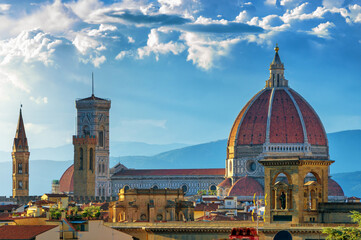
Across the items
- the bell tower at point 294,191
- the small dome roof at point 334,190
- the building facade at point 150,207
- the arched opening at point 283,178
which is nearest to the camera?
the bell tower at point 294,191

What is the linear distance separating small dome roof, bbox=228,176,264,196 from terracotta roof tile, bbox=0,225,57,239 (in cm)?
11916

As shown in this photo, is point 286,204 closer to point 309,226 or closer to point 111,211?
point 309,226

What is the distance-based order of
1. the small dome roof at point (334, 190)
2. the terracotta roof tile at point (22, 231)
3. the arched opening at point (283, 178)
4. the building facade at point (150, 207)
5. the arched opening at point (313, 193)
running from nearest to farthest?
the terracotta roof tile at point (22, 231) → the arched opening at point (283, 178) → the arched opening at point (313, 193) → the building facade at point (150, 207) → the small dome roof at point (334, 190)

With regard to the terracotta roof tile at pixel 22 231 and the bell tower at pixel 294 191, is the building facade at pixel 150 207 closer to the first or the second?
the bell tower at pixel 294 191

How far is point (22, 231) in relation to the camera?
73688mm

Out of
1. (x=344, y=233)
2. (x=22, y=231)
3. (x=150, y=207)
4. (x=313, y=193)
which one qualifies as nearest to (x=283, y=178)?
(x=150, y=207)

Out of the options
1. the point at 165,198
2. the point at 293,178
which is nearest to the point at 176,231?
the point at 293,178

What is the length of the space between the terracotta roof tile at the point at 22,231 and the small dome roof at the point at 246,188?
119160 mm

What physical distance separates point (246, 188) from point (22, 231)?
405 feet

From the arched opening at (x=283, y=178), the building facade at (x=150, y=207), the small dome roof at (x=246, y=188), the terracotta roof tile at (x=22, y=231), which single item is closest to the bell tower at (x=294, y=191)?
the arched opening at (x=283, y=178)

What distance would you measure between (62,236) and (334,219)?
21.3 m

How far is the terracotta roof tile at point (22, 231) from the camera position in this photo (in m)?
72.0

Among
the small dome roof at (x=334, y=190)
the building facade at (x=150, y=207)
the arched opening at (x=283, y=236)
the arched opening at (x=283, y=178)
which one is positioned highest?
the small dome roof at (x=334, y=190)

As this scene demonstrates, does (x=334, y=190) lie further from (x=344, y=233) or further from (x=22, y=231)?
(x=22, y=231)
